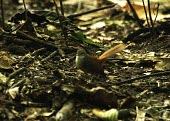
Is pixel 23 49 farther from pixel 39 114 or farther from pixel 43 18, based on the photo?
pixel 39 114

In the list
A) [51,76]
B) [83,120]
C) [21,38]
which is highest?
[21,38]

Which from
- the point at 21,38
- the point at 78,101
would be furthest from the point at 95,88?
the point at 21,38

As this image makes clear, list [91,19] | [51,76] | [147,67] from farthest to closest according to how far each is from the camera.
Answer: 1. [91,19]
2. [147,67]
3. [51,76]

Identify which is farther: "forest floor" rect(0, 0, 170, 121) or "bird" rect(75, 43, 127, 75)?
"bird" rect(75, 43, 127, 75)

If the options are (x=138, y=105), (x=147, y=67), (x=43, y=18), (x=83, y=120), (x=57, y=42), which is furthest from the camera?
(x=43, y=18)

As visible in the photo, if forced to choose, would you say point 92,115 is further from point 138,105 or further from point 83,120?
point 138,105

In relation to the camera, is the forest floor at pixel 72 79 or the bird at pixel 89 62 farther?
the bird at pixel 89 62

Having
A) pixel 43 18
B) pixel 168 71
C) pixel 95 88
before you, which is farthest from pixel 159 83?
pixel 43 18

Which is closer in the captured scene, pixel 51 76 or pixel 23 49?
pixel 51 76

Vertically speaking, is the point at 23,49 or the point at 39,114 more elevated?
the point at 23,49
